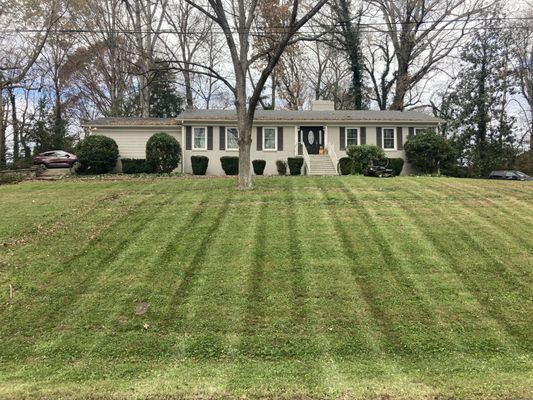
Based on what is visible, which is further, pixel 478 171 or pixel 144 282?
pixel 478 171

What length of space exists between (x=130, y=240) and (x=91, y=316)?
10.5 ft

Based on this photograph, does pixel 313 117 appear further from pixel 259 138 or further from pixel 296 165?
pixel 259 138

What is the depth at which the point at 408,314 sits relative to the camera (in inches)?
240

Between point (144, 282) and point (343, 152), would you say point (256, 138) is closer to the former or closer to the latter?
point (343, 152)

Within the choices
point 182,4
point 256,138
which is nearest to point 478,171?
point 256,138

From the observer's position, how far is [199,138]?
25.2 m

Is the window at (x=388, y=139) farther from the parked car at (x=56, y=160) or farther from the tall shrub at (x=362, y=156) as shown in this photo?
the parked car at (x=56, y=160)

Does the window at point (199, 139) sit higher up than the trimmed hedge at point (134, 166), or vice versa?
the window at point (199, 139)

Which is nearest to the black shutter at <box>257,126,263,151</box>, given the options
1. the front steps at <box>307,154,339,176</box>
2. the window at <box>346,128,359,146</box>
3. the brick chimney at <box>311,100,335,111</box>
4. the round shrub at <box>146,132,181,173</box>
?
the front steps at <box>307,154,339,176</box>

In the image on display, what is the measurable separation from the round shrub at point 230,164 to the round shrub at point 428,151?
390 inches

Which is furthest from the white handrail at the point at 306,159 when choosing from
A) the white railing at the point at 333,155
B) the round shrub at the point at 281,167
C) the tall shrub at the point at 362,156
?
the tall shrub at the point at 362,156

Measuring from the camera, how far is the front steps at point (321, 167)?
23859 mm

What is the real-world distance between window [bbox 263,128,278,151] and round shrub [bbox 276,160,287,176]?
0.92m

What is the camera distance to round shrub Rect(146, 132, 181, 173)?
22750mm
